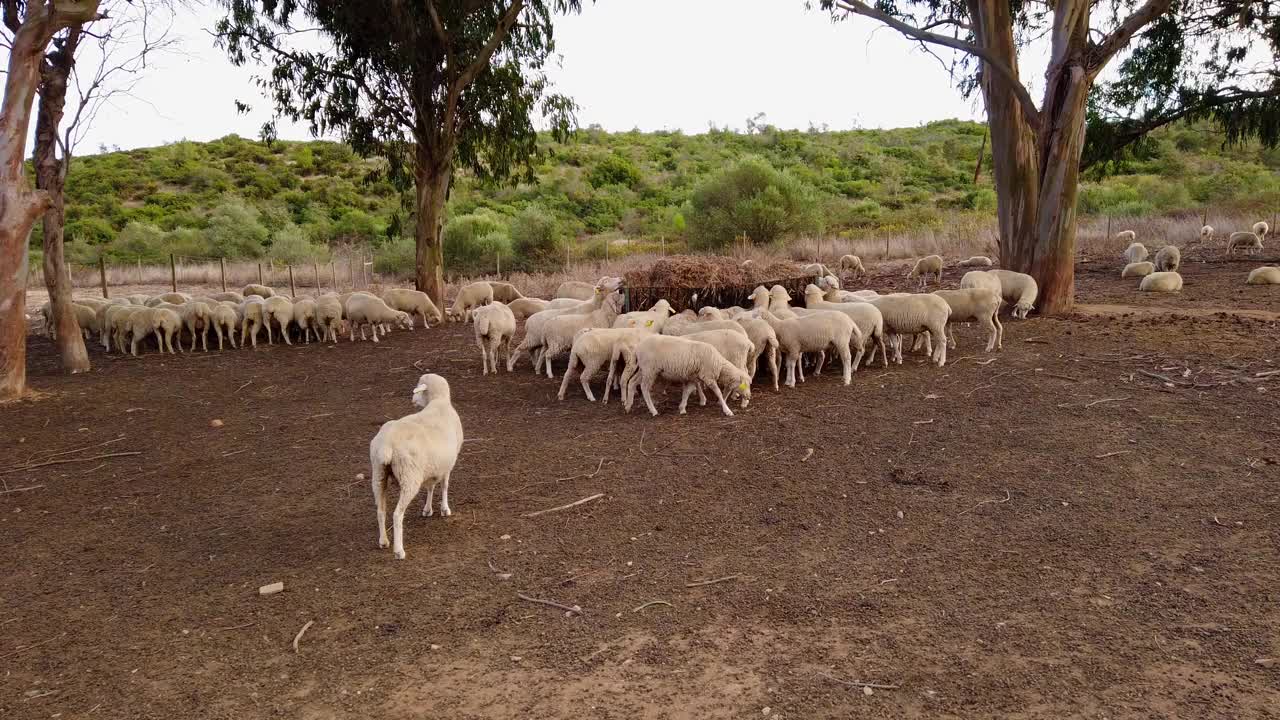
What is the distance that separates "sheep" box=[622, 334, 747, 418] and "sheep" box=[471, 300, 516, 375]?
3219 millimetres

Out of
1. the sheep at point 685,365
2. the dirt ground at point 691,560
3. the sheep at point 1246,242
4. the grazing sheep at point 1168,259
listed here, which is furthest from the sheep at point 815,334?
the sheep at point 1246,242

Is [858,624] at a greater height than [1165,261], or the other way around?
[1165,261]

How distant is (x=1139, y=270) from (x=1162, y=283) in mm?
2497

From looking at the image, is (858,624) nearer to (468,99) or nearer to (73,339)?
(73,339)

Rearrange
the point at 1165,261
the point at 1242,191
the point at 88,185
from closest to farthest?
1. the point at 1165,261
2. the point at 1242,191
3. the point at 88,185

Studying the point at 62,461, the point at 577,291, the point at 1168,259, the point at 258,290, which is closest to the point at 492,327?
the point at 62,461

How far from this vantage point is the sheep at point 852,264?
22055 millimetres

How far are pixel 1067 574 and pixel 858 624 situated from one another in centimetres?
135

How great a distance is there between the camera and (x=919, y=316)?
1023 centimetres

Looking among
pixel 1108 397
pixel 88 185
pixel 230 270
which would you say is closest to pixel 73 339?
pixel 1108 397

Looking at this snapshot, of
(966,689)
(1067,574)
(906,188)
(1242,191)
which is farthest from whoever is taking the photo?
(906,188)

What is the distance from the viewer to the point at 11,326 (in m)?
10.2

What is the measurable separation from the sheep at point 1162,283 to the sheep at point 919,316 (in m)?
8.25

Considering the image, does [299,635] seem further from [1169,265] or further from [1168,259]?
[1169,265]
